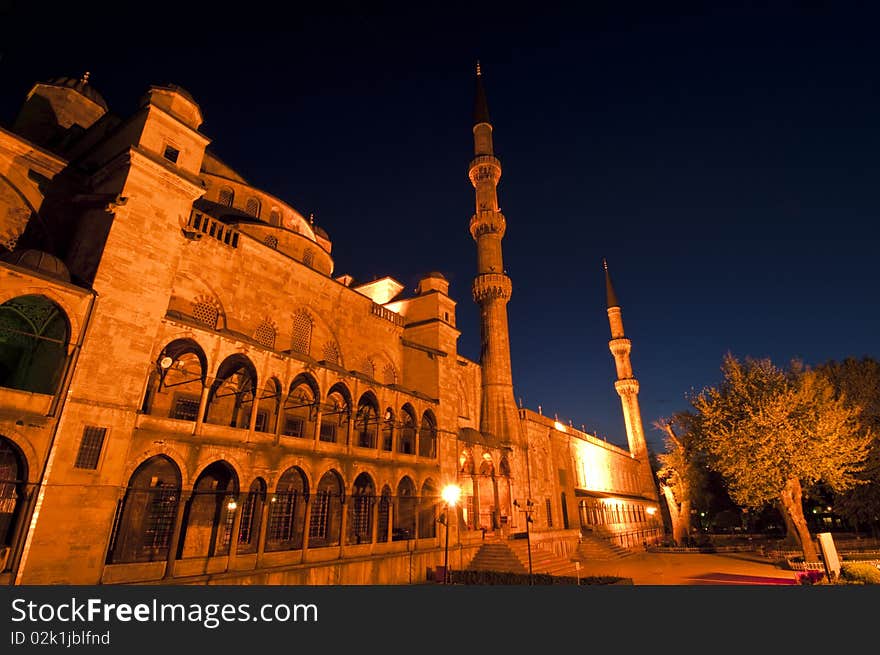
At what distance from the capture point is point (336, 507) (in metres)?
20.9

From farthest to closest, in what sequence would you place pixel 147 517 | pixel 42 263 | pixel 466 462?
pixel 466 462 < pixel 147 517 < pixel 42 263

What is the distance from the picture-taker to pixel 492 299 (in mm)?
35500

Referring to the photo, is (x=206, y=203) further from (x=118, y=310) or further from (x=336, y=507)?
(x=336, y=507)

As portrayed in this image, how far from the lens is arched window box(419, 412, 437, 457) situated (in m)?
25.0

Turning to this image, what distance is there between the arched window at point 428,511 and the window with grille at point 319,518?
495cm

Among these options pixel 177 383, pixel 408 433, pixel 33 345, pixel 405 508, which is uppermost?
pixel 33 345

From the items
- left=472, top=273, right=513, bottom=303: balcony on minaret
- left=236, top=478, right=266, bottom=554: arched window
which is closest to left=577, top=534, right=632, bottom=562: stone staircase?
left=472, top=273, right=513, bottom=303: balcony on minaret

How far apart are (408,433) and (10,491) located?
16.7 metres

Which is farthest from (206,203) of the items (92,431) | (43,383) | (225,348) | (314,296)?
(92,431)

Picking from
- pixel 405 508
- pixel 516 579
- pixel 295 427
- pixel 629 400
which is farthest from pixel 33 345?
pixel 629 400

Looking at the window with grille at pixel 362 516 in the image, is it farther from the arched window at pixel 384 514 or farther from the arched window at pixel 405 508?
the arched window at pixel 405 508

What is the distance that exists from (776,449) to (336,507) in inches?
844

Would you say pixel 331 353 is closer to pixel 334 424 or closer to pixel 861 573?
pixel 334 424

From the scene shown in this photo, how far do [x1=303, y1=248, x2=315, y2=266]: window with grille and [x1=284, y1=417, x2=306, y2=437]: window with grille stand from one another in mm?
9784
